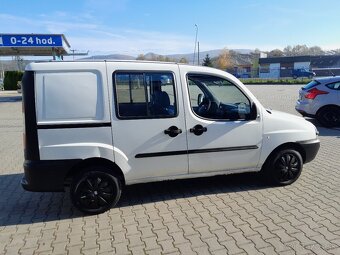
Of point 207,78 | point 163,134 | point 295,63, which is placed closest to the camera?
point 163,134

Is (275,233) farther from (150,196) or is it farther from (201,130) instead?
(150,196)

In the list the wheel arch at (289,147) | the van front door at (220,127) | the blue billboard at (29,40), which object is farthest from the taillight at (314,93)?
the blue billboard at (29,40)

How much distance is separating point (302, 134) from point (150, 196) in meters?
2.40

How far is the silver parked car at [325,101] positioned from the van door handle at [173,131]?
7006mm

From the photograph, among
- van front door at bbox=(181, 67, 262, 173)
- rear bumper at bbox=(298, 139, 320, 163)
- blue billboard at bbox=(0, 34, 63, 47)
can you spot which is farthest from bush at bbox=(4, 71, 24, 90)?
rear bumper at bbox=(298, 139, 320, 163)

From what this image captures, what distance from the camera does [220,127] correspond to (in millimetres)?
4129

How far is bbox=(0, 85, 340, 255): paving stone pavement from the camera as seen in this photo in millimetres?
3113

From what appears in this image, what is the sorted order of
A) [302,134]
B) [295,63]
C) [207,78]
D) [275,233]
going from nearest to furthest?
[275,233], [207,78], [302,134], [295,63]

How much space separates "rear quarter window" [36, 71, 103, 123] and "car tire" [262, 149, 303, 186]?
2.53 metres

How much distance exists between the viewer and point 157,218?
372 cm

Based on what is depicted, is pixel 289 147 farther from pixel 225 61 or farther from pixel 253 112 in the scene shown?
pixel 225 61

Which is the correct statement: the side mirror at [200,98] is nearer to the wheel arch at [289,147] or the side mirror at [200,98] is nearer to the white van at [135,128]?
the white van at [135,128]

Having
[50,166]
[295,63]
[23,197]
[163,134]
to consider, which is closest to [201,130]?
[163,134]

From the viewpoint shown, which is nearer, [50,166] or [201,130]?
[50,166]
